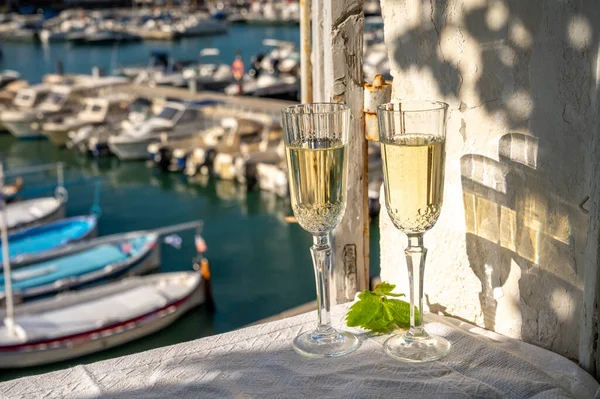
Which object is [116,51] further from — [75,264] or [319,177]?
[319,177]

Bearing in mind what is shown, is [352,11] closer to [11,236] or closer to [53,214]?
[11,236]

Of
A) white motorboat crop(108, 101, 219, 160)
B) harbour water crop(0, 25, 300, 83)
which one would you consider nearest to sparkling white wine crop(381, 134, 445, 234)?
white motorboat crop(108, 101, 219, 160)

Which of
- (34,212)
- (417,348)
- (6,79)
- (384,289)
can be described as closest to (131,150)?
(34,212)

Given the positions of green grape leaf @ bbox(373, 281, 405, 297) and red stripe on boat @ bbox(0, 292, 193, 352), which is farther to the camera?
red stripe on boat @ bbox(0, 292, 193, 352)

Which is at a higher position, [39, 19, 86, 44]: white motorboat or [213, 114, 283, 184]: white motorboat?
[39, 19, 86, 44]: white motorboat

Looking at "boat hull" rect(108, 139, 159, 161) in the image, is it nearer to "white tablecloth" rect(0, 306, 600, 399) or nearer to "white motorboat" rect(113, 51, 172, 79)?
"white motorboat" rect(113, 51, 172, 79)

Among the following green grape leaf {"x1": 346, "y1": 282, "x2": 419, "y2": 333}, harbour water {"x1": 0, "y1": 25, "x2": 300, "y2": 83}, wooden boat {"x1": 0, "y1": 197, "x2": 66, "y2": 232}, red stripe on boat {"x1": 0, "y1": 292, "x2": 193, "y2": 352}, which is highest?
harbour water {"x1": 0, "y1": 25, "x2": 300, "y2": 83}

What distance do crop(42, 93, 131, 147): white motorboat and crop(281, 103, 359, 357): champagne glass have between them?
78.2ft

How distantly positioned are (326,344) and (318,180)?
0.36m

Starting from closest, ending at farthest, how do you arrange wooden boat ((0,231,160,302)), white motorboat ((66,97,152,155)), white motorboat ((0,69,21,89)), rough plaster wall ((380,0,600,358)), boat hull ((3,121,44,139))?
rough plaster wall ((380,0,600,358)) → wooden boat ((0,231,160,302)) → white motorboat ((66,97,152,155)) → boat hull ((3,121,44,139)) → white motorboat ((0,69,21,89))

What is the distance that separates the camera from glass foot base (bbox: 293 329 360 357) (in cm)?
168

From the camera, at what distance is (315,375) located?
1.58m

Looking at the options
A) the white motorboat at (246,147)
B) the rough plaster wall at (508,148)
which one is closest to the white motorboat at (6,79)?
the white motorboat at (246,147)

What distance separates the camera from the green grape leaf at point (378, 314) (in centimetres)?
A: 180
